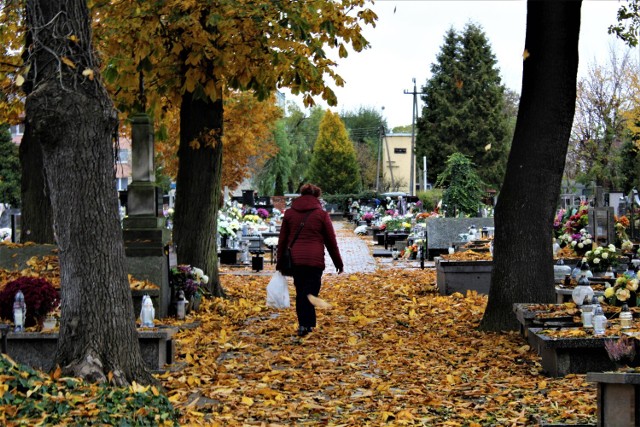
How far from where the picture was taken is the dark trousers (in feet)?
42.4

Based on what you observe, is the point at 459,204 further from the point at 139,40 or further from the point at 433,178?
the point at 433,178

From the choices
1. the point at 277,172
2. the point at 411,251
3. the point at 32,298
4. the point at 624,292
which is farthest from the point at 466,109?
the point at 32,298

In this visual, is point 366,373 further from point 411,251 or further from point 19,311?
point 411,251

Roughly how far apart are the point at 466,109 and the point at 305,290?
6430cm

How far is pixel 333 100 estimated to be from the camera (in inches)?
617

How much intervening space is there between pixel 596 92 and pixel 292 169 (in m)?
41.6

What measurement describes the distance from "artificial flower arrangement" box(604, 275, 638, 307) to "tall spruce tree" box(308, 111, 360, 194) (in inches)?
3165

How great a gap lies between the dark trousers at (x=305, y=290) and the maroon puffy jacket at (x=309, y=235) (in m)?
0.10

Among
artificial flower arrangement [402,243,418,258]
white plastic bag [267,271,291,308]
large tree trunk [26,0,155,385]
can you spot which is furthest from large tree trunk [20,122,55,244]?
artificial flower arrangement [402,243,418,258]

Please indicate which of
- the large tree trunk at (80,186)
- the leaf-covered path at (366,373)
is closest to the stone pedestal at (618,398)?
the leaf-covered path at (366,373)

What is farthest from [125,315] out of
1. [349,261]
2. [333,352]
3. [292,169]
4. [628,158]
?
[292,169]

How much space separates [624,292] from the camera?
11.6 m

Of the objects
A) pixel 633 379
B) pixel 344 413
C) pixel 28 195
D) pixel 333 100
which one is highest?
pixel 333 100

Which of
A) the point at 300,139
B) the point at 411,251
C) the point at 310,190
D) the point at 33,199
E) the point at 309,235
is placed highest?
the point at 300,139
